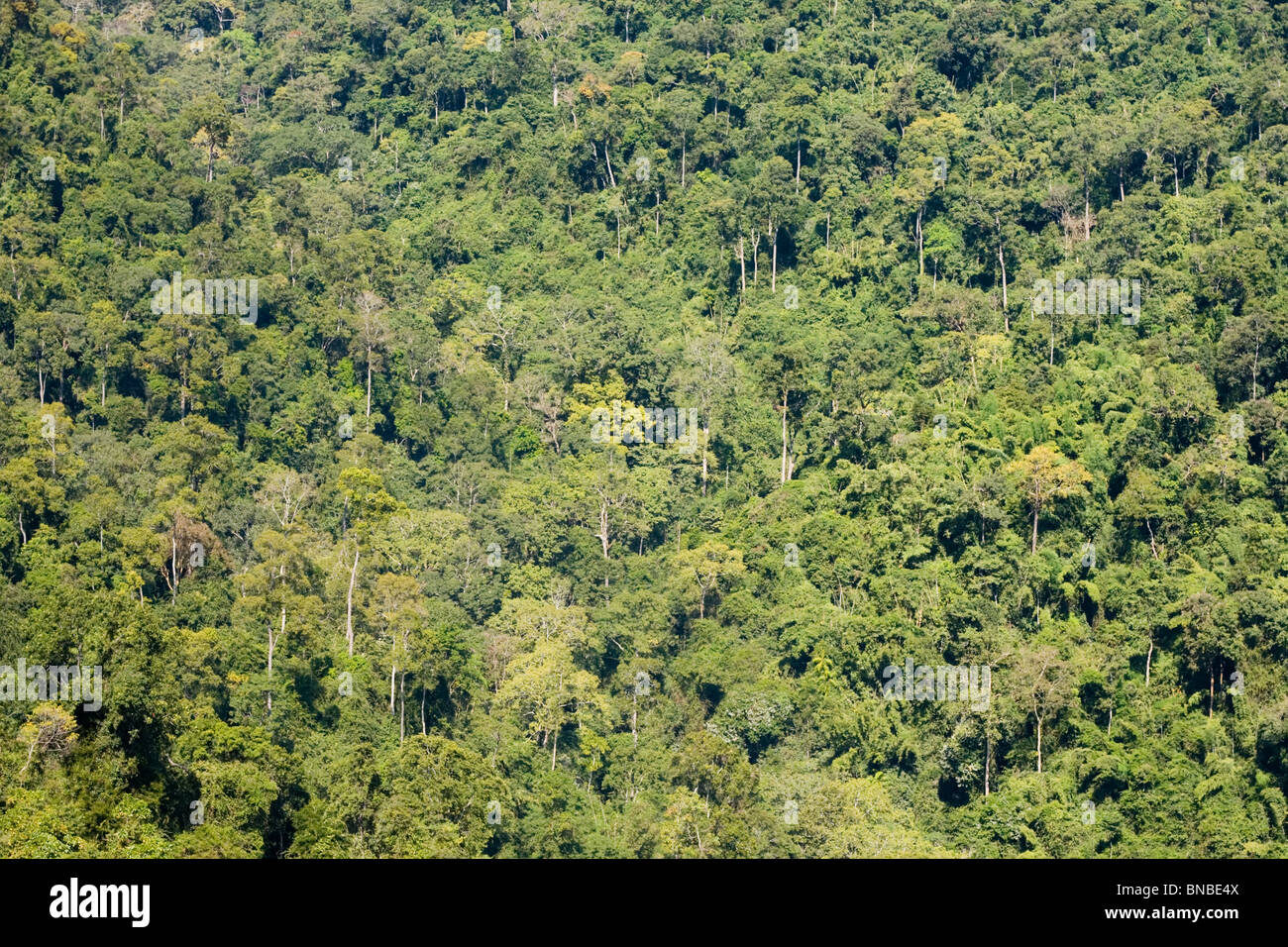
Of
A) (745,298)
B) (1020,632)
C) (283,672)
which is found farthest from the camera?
(745,298)

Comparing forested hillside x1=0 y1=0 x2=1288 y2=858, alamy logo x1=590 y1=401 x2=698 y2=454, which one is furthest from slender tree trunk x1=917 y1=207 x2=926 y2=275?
alamy logo x1=590 y1=401 x2=698 y2=454

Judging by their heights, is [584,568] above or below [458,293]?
below

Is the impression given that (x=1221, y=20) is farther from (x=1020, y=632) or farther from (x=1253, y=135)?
(x=1020, y=632)

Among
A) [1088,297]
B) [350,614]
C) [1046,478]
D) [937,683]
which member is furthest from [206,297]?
[1088,297]

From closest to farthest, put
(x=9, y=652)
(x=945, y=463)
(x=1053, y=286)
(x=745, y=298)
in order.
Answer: (x=9, y=652)
(x=945, y=463)
(x=1053, y=286)
(x=745, y=298)

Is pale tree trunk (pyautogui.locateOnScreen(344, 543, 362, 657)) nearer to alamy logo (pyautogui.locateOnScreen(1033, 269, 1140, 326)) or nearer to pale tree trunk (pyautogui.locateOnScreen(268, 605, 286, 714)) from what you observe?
pale tree trunk (pyautogui.locateOnScreen(268, 605, 286, 714))

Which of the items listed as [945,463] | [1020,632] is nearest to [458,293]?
[945,463]

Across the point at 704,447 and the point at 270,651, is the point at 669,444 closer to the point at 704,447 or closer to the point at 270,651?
the point at 704,447

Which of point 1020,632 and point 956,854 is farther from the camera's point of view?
point 1020,632
